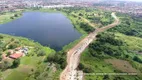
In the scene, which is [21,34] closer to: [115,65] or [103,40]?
[103,40]

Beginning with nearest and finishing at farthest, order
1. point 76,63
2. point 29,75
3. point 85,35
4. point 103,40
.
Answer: point 29,75 < point 76,63 < point 103,40 < point 85,35

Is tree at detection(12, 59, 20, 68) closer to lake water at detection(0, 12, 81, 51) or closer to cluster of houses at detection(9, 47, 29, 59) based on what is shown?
cluster of houses at detection(9, 47, 29, 59)

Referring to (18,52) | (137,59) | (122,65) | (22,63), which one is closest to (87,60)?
(122,65)

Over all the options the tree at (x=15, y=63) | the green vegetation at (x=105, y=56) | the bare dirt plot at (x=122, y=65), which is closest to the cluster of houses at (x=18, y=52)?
the tree at (x=15, y=63)

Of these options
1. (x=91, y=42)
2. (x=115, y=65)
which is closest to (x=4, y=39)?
(x=91, y=42)

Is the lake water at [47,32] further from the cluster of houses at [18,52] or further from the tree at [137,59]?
the tree at [137,59]

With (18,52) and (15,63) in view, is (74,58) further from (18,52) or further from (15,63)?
(18,52)

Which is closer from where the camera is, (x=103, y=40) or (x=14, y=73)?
(x=14, y=73)
